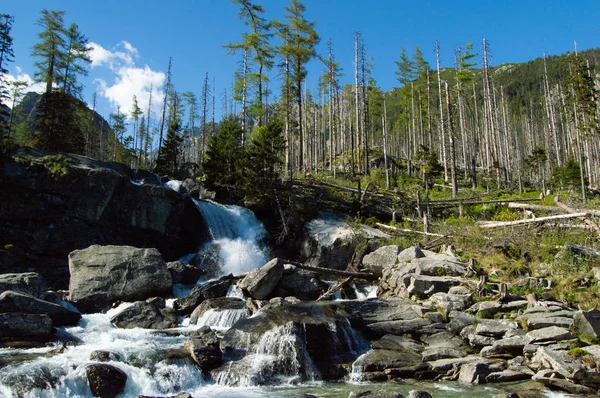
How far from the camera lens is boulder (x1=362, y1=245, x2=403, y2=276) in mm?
18266

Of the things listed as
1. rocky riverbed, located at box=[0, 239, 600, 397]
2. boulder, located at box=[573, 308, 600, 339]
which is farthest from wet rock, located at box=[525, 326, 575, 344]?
boulder, located at box=[573, 308, 600, 339]

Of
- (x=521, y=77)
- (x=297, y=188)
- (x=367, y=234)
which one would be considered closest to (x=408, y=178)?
(x=297, y=188)

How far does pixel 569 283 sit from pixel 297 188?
1726 cm

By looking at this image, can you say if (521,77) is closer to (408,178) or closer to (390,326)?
(408,178)

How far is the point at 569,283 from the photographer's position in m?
12.4

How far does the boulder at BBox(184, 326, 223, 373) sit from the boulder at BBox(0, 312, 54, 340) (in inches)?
157

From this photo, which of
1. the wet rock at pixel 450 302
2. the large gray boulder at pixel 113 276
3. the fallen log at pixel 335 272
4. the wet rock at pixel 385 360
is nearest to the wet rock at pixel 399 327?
the wet rock at pixel 450 302

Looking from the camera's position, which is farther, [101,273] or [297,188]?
[297,188]

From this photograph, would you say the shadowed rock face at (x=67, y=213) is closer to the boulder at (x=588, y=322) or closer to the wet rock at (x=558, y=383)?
the wet rock at (x=558, y=383)

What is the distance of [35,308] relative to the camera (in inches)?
458

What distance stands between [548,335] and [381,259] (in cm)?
867

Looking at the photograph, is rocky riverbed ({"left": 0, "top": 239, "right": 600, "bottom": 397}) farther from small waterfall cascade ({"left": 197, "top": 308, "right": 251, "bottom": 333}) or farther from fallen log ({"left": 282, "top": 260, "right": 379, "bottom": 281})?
fallen log ({"left": 282, "top": 260, "right": 379, "bottom": 281})

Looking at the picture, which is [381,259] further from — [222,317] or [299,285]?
[222,317]

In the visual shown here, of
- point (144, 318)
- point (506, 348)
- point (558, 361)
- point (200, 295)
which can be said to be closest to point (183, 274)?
point (200, 295)
